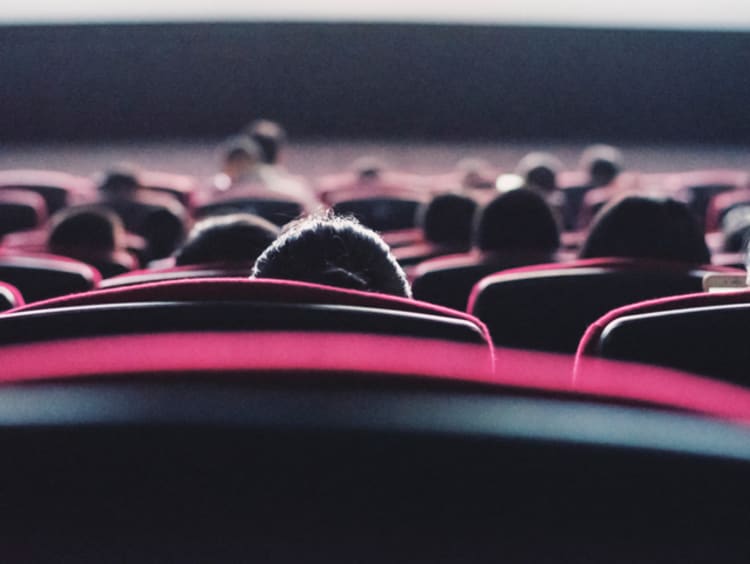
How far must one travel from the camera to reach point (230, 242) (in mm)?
1956

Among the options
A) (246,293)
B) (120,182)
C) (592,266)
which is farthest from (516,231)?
(120,182)

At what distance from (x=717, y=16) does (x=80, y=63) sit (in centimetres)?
745

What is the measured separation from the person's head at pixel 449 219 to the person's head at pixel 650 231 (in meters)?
0.98

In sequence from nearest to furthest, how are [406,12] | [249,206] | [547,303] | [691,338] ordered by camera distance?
[691,338] < [547,303] < [249,206] < [406,12]

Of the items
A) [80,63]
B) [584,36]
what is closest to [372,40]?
[584,36]

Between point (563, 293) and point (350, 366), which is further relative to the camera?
point (563, 293)

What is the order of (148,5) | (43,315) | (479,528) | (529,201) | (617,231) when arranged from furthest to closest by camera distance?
1. (148,5)
2. (529,201)
3. (617,231)
4. (43,315)
5. (479,528)

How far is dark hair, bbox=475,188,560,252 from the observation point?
2.49 m

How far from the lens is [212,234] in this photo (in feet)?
6.46

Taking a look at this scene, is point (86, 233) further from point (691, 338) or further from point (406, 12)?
point (406, 12)

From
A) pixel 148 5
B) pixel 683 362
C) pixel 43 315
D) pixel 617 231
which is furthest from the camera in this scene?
pixel 148 5

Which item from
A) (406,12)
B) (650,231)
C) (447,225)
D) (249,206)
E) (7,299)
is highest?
(406,12)

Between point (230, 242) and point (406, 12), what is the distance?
8.96 m

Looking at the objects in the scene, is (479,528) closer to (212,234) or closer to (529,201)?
(212,234)
